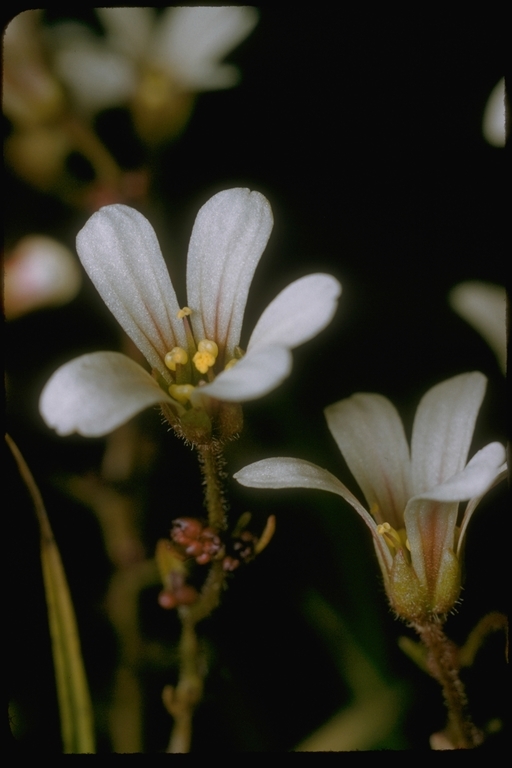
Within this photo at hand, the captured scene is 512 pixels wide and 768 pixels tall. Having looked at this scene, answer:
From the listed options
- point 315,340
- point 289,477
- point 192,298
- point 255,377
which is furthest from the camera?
point 315,340

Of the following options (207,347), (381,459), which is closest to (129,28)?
(207,347)

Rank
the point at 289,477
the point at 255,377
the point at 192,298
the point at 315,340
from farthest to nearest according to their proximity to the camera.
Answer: the point at 315,340 < the point at 192,298 < the point at 289,477 < the point at 255,377

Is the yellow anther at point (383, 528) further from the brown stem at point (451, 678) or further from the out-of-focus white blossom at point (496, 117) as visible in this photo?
the out-of-focus white blossom at point (496, 117)

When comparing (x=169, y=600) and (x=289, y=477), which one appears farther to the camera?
(x=169, y=600)

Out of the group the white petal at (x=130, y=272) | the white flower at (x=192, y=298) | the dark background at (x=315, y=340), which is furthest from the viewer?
the dark background at (x=315, y=340)

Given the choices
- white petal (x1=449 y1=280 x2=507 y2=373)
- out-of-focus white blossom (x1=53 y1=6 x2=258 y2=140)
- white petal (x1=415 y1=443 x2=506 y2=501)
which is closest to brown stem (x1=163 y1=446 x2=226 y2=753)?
white petal (x1=415 y1=443 x2=506 y2=501)

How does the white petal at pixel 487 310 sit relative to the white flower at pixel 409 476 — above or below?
above

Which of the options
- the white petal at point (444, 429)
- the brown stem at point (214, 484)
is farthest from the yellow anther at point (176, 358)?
the white petal at point (444, 429)

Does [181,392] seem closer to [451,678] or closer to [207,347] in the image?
[207,347]
